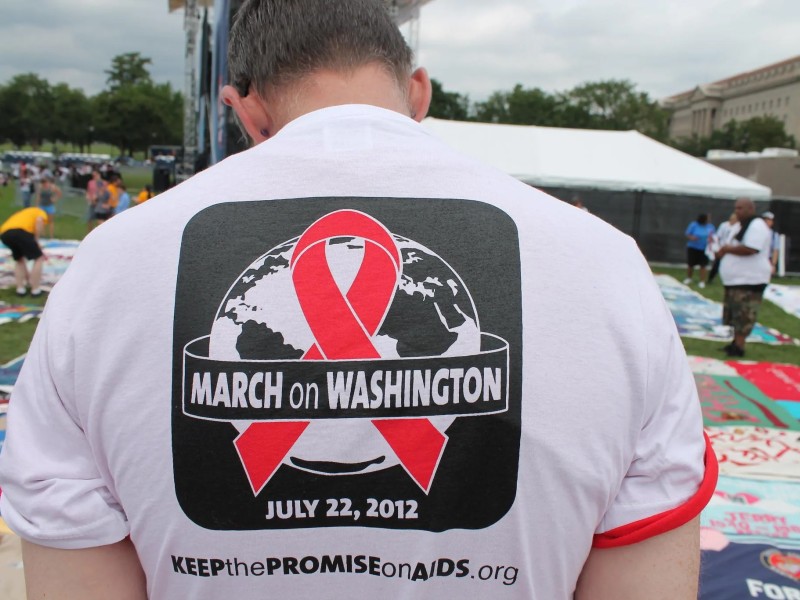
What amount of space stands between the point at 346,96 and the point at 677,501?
72cm

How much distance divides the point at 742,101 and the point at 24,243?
339 ft

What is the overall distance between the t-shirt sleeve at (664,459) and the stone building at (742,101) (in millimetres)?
87577

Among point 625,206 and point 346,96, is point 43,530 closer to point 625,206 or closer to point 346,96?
point 346,96

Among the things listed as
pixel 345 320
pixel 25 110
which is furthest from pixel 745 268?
pixel 25 110

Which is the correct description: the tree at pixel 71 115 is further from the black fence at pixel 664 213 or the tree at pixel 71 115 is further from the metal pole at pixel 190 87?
the black fence at pixel 664 213

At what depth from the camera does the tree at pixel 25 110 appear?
62.9 metres

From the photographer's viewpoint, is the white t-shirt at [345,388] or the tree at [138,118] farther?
the tree at [138,118]

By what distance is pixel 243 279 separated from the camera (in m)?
0.80

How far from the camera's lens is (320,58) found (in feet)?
Result: 3.08

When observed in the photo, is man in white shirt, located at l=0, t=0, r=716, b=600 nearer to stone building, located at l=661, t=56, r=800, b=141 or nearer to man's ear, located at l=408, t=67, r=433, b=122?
man's ear, located at l=408, t=67, r=433, b=122

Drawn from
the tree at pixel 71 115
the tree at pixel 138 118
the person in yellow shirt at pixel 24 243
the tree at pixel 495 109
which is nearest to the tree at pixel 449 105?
the tree at pixel 495 109

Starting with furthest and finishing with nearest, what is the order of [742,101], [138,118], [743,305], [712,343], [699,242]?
[742,101], [138,118], [699,242], [712,343], [743,305]

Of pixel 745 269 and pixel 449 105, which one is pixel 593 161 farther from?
pixel 449 105

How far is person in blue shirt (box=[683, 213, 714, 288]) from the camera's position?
40.3 ft
